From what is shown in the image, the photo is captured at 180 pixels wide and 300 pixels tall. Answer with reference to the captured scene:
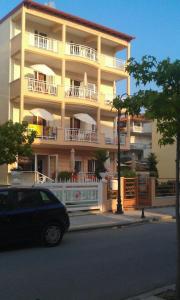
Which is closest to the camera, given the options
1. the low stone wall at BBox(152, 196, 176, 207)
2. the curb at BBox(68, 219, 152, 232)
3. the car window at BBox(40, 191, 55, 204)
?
the car window at BBox(40, 191, 55, 204)

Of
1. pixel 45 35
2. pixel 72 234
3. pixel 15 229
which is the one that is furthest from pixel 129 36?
pixel 15 229

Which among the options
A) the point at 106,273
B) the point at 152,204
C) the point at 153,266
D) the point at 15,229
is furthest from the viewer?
the point at 152,204

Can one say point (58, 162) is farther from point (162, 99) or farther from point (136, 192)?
point (162, 99)

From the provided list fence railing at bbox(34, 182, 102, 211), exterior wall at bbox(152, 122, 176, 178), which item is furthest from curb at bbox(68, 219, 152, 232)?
exterior wall at bbox(152, 122, 176, 178)

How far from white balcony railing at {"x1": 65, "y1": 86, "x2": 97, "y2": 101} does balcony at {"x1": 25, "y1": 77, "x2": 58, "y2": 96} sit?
4.00ft

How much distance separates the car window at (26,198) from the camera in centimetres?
1080

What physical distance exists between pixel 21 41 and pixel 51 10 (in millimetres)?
3461

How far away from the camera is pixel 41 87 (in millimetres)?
30312

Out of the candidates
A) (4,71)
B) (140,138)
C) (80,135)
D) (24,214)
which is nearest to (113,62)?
(80,135)

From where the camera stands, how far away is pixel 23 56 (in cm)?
2903

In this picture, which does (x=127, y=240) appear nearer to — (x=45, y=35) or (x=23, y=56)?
(x=23, y=56)

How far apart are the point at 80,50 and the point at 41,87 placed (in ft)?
15.9

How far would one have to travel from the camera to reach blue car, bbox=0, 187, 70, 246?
10.4m

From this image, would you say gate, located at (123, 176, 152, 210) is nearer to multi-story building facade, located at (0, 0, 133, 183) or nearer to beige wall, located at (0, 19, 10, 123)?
multi-story building facade, located at (0, 0, 133, 183)
